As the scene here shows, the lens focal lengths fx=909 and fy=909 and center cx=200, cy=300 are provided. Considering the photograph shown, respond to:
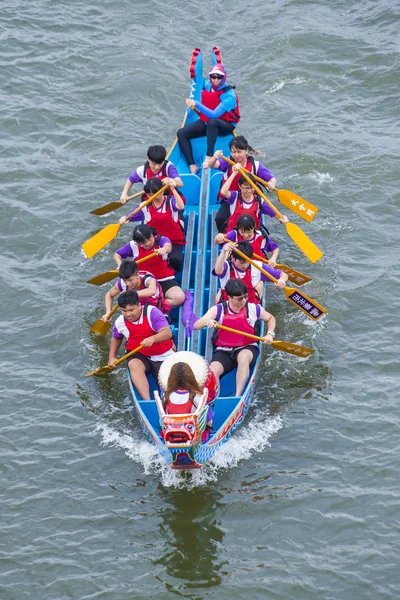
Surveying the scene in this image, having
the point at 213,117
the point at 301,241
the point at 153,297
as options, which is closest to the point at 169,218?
the point at 153,297

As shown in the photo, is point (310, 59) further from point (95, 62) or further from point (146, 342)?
point (146, 342)

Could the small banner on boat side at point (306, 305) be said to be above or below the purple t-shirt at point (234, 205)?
below

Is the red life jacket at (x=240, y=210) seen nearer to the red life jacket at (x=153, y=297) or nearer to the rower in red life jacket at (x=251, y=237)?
the rower in red life jacket at (x=251, y=237)

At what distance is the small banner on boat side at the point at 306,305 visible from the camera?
11828mm

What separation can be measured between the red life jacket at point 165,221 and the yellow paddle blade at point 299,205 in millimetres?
1680

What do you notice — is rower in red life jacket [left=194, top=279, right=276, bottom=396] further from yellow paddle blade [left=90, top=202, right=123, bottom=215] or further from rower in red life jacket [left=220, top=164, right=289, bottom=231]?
yellow paddle blade [left=90, top=202, right=123, bottom=215]

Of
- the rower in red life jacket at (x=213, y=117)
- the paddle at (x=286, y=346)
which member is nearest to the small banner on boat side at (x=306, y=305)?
the paddle at (x=286, y=346)

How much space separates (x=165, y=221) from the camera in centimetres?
1265

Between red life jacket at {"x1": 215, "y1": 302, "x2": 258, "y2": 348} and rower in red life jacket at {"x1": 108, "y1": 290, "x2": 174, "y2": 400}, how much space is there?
0.63m

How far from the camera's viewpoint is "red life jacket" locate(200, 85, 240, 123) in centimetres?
1503

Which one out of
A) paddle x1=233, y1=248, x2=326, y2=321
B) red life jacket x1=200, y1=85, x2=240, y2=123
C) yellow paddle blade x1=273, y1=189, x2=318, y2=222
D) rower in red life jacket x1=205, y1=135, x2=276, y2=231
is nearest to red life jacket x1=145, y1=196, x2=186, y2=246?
rower in red life jacket x1=205, y1=135, x2=276, y2=231

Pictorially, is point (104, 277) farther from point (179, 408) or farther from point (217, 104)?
point (217, 104)

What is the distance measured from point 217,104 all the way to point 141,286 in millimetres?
5149

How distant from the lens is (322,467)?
33.9 feet
